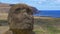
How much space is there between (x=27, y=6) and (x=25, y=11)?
1.4 inches

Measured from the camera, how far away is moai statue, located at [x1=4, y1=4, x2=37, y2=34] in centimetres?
81

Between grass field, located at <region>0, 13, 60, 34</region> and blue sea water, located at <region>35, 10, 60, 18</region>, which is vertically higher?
blue sea water, located at <region>35, 10, 60, 18</region>

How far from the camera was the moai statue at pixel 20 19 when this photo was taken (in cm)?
81

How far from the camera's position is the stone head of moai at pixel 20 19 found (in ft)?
2.66

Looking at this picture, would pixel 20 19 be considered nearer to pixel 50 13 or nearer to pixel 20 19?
pixel 20 19

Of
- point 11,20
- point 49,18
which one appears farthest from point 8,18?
point 49,18

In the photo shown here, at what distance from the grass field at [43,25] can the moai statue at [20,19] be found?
59mm

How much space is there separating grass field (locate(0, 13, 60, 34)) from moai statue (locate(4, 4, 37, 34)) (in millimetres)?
59

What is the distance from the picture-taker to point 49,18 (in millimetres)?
894

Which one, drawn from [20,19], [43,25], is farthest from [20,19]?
[43,25]

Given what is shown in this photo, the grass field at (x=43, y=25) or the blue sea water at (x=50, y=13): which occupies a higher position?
the blue sea water at (x=50, y=13)

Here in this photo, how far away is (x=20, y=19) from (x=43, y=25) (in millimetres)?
172

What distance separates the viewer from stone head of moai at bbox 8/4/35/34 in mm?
Result: 812

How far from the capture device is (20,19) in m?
0.81
